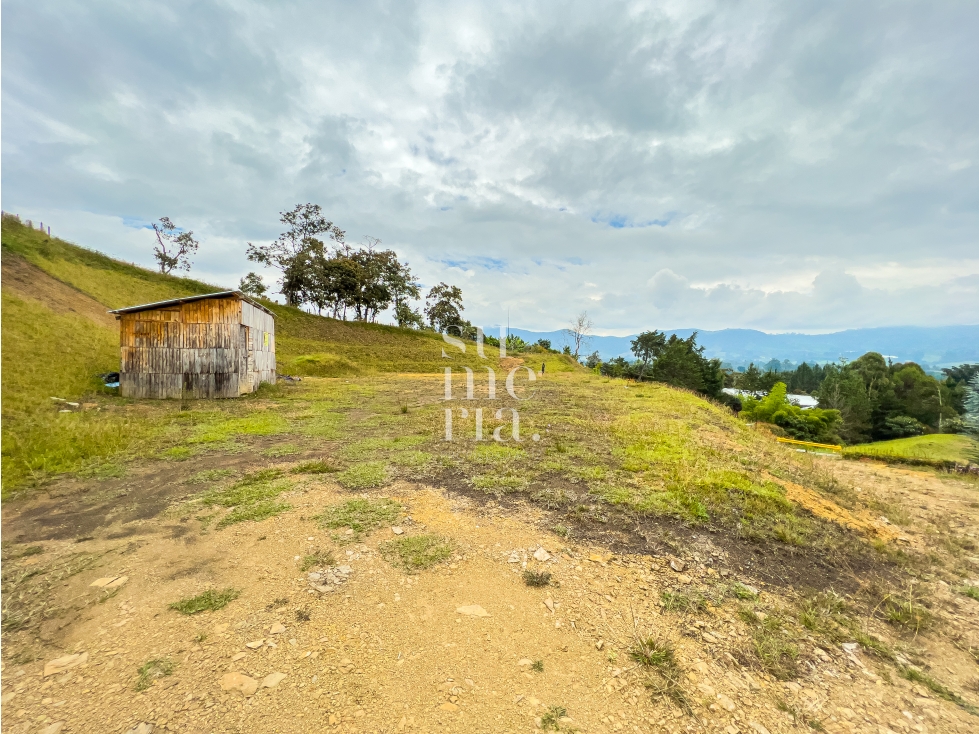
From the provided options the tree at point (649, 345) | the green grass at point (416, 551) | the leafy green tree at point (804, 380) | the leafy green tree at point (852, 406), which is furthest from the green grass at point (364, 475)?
the leafy green tree at point (804, 380)

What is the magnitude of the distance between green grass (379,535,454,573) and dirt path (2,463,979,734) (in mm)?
153

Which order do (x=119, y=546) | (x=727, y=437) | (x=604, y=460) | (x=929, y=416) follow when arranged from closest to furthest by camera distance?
(x=119, y=546)
(x=604, y=460)
(x=727, y=437)
(x=929, y=416)

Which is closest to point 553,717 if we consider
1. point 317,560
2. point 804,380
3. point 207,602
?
point 317,560

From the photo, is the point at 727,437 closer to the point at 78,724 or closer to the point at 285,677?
the point at 285,677

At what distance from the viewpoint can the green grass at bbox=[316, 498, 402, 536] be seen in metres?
5.25

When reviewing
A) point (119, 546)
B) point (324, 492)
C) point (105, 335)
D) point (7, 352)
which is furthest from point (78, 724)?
point (105, 335)

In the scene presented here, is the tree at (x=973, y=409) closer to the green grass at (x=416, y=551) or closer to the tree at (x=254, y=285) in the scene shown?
the green grass at (x=416, y=551)

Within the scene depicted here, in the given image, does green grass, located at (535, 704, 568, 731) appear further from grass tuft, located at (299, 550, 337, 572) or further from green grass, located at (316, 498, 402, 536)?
green grass, located at (316, 498, 402, 536)

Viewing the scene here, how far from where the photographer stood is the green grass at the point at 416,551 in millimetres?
4430

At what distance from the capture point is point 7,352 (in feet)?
45.5

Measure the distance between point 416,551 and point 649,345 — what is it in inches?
2755

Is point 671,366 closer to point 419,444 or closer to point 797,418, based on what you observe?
point 797,418

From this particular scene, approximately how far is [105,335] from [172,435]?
17936 mm

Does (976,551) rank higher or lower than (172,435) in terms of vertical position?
lower
